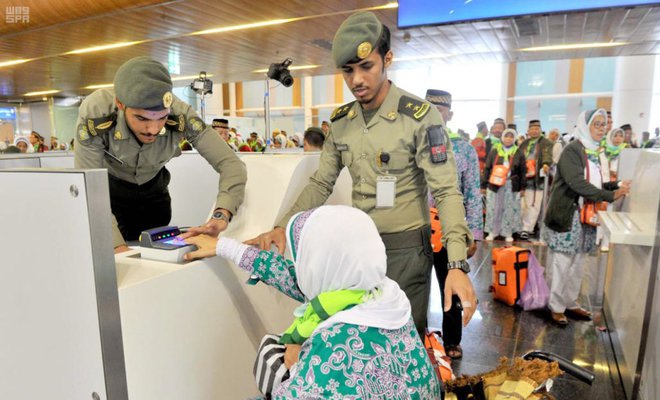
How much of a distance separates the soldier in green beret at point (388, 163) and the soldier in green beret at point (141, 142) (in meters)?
0.26

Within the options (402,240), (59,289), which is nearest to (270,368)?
(59,289)

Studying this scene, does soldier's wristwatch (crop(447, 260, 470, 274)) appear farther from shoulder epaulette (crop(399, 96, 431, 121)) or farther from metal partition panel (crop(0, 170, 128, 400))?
metal partition panel (crop(0, 170, 128, 400))

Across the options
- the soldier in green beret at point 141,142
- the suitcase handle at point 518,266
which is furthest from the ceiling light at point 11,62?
the suitcase handle at point 518,266

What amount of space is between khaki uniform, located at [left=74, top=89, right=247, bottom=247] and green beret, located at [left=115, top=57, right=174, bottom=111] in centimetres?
22

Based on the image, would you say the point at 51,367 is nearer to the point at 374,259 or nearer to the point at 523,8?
the point at 374,259

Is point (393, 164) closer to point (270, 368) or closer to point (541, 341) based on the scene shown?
point (270, 368)

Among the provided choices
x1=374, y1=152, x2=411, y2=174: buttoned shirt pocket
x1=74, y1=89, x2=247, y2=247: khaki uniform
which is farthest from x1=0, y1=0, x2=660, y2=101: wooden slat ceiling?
x1=74, y1=89, x2=247, y2=247: khaki uniform

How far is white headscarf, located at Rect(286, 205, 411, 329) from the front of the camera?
92cm

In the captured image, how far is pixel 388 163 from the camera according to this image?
1.48 metres

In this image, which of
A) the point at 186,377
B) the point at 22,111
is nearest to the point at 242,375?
the point at 186,377

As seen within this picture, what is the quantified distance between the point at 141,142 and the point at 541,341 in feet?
9.04

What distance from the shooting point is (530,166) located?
6051mm

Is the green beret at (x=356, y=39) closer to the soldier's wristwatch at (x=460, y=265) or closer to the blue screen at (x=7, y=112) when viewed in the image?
the soldier's wristwatch at (x=460, y=265)

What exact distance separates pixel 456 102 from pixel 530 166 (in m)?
6.98
